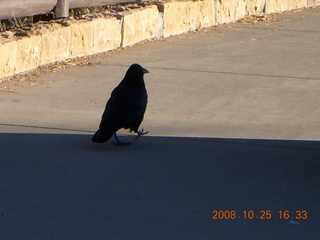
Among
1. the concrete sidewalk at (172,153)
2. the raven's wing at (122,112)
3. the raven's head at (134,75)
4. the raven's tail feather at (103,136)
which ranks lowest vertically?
the concrete sidewalk at (172,153)

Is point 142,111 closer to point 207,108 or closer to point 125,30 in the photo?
point 207,108

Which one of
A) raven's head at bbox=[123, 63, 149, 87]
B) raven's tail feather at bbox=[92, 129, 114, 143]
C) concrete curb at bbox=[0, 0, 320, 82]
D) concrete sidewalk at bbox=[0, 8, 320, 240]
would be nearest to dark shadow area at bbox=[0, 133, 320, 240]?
concrete sidewalk at bbox=[0, 8, 320, 240]

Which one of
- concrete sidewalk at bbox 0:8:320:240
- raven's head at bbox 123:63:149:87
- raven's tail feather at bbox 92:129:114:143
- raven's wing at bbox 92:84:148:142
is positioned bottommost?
concrete sidewalk at bbox 0:8:320:240

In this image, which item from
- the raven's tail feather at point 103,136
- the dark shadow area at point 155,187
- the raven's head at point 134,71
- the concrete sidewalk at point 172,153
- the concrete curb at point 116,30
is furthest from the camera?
the concrete curb at point 116,30

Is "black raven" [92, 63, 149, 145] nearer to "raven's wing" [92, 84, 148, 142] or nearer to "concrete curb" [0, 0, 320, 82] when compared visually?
"raven's wing" [92, 84, 148, 142]

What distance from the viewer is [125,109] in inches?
248

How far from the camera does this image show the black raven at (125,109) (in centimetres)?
621

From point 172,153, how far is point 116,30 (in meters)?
4.59

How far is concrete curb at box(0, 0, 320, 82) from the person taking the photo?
904 centimetres

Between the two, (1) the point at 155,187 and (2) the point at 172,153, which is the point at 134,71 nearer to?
(2) the point at 172,153
